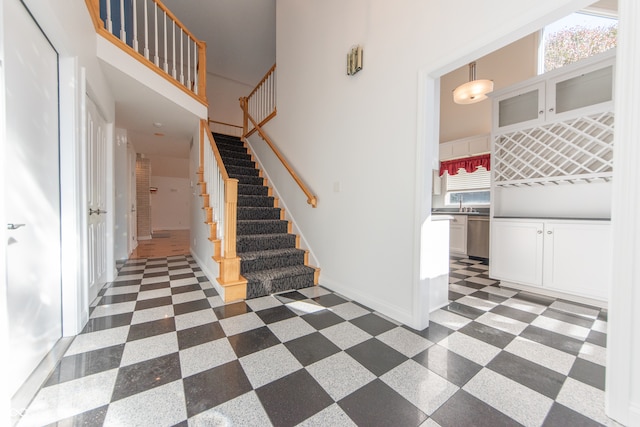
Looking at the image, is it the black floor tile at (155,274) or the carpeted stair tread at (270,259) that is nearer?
the carpeted stair tread at (270,259)

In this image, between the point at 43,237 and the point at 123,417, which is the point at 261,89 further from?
the point at 123,417

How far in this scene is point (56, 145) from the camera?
5.38 ft

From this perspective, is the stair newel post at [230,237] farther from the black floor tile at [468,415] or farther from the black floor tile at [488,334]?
the black floor tile at [488,334]

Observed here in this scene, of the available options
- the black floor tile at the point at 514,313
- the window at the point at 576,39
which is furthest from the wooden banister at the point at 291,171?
the window at the point at 576,39

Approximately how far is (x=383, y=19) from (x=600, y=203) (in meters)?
2.96

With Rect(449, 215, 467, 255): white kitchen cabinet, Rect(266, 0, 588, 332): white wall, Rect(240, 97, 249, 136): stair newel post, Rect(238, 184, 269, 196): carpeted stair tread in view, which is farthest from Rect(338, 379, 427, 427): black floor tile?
Rect(240, 97, 249, 136): stair newel post

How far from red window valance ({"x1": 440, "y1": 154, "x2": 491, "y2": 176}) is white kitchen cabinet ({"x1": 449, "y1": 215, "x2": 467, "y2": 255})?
1.00m

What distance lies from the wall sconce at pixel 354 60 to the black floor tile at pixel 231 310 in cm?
257

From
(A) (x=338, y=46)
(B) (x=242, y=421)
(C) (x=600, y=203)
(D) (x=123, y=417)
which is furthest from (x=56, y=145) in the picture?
(C) (x=600, y=203)

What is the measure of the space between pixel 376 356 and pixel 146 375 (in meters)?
1.34

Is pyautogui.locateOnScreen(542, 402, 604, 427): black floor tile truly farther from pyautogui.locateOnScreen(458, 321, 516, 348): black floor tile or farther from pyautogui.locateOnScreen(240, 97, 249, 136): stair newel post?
pyautogui.locateOnScreen(240, 97, 249, 136): stair newel post

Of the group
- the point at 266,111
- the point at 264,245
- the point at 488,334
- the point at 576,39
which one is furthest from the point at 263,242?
the point at 576,39

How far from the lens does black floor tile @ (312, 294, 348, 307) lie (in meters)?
2.40

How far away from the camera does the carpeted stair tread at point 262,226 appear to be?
3264 mm
